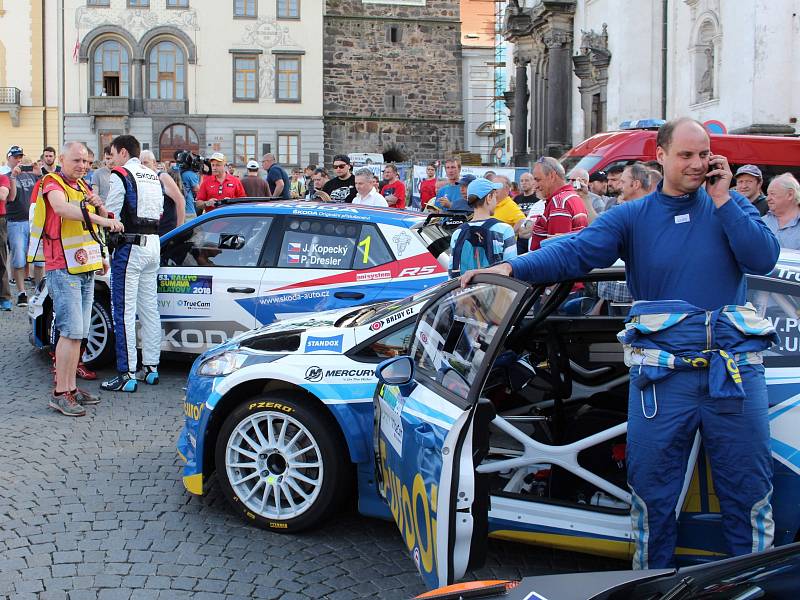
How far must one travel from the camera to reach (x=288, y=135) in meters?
48.7

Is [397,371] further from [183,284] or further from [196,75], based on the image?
[196,75]

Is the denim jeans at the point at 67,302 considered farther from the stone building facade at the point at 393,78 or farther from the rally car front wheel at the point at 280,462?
the stone building facade at the point at 393,78

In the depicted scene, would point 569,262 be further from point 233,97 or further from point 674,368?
point 233,97

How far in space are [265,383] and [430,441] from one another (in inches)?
72.4

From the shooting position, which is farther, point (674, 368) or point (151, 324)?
point (151, 324)

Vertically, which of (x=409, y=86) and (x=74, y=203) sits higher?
(x=409, y=86)

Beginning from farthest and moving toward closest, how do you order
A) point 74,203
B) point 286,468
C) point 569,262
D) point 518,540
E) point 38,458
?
point 74,203, point 38,458, point 286,468, point 518,540, point 569,262

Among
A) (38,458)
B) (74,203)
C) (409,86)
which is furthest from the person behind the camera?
(409,86)

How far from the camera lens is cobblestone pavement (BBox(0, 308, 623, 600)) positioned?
4301 millimetres

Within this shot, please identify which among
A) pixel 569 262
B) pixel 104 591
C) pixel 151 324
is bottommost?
pixel 104 591

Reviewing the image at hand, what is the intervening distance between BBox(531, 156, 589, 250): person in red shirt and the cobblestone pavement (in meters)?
3.30

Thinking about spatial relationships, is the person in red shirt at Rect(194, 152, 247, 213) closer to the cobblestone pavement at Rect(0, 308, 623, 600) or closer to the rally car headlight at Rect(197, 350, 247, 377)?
the cobblestone pavement at Rect(0, 308, 623, 600)

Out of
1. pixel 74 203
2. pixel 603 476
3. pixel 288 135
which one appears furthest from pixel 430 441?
pixel 288 135

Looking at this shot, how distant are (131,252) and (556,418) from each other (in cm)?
466
